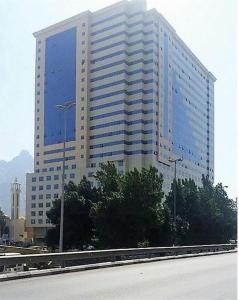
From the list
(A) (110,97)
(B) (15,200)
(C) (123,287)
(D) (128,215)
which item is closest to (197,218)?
(D) (128,215)

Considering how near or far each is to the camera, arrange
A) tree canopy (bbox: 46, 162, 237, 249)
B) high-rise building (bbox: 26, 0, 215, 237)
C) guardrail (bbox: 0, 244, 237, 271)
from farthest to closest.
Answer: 1. high-rise building (bbox: 26, 0, 215, 237)
2. tree canopy (bbox: 46, 162, 237, 249)
3. guardrail (bbox: 0, 244, 237, 271)

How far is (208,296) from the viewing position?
11094mm

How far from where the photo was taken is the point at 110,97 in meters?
135

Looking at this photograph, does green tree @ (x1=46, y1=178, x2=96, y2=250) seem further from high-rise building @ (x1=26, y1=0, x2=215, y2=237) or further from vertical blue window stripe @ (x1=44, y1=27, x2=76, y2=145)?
vertical blue window stripe @ (x1=44, y1=27, x2=76, y2=145)

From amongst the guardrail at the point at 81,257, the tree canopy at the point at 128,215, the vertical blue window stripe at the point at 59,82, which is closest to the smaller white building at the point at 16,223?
the vertical blue window stripe at the point at 59,82

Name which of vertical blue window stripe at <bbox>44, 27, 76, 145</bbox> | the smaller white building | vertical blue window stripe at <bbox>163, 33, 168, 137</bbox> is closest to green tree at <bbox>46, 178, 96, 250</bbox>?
vertical blue window stripe at <bbox>163, 33, 168, 137</bbox>

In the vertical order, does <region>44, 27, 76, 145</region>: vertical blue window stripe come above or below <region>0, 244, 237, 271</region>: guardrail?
above

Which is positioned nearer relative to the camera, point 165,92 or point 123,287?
point 123,287

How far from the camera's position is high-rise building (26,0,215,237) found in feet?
427

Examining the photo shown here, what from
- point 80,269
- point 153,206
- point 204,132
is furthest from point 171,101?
point 80,269

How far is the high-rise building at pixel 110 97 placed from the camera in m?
130

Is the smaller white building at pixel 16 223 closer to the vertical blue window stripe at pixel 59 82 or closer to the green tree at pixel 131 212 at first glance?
the vertical blue window stripe at pixel 59 82

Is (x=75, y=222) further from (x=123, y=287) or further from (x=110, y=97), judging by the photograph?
(x=110, y=97)

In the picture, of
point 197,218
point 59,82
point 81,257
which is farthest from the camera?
point 59,82
